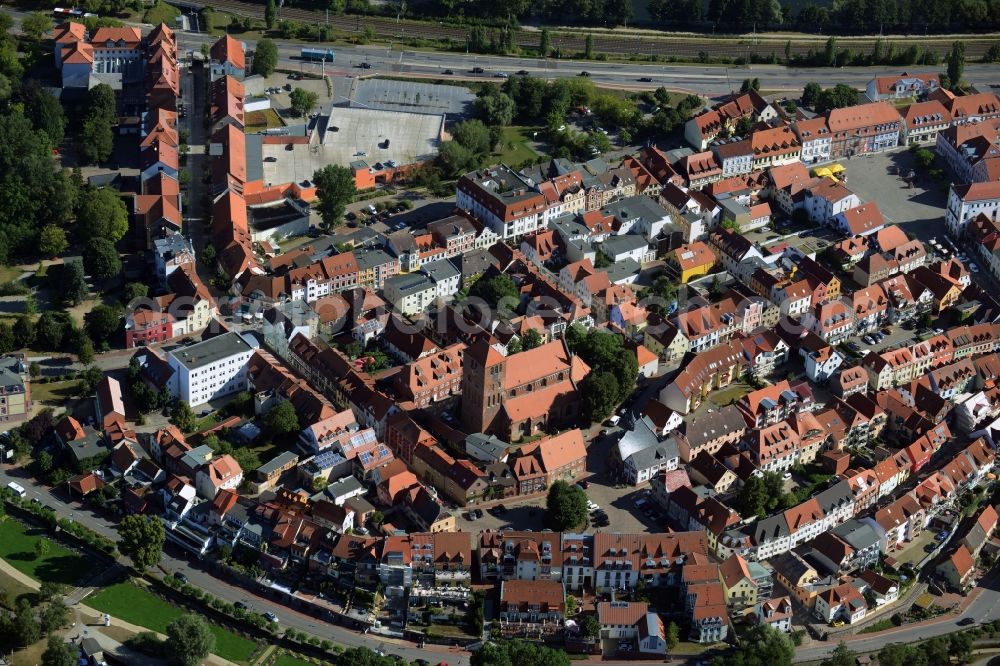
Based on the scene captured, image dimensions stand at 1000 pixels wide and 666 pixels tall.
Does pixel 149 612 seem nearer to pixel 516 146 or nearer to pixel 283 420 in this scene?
pixel 283 420

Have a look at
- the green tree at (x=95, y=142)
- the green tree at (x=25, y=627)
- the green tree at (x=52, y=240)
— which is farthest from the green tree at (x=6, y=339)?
the green tree at (x=25, y=627)

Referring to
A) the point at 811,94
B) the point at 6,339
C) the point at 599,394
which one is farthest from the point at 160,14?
the point at 599,394

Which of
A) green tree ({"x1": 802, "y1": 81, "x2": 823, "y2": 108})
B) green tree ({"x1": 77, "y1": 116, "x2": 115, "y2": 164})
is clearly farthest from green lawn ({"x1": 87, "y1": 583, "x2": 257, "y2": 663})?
green tree ({"x1": 802, "y1": 81, "x2": 823, "y2": 108})

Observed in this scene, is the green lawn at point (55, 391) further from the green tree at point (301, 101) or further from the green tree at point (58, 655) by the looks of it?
the green tree at point (301, 101)

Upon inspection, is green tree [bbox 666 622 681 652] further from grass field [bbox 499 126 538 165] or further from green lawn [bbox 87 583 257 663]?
grass field [bbox 499 126 538 165]

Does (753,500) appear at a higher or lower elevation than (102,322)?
lower

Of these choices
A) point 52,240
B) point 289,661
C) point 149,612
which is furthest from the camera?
point 52,240
